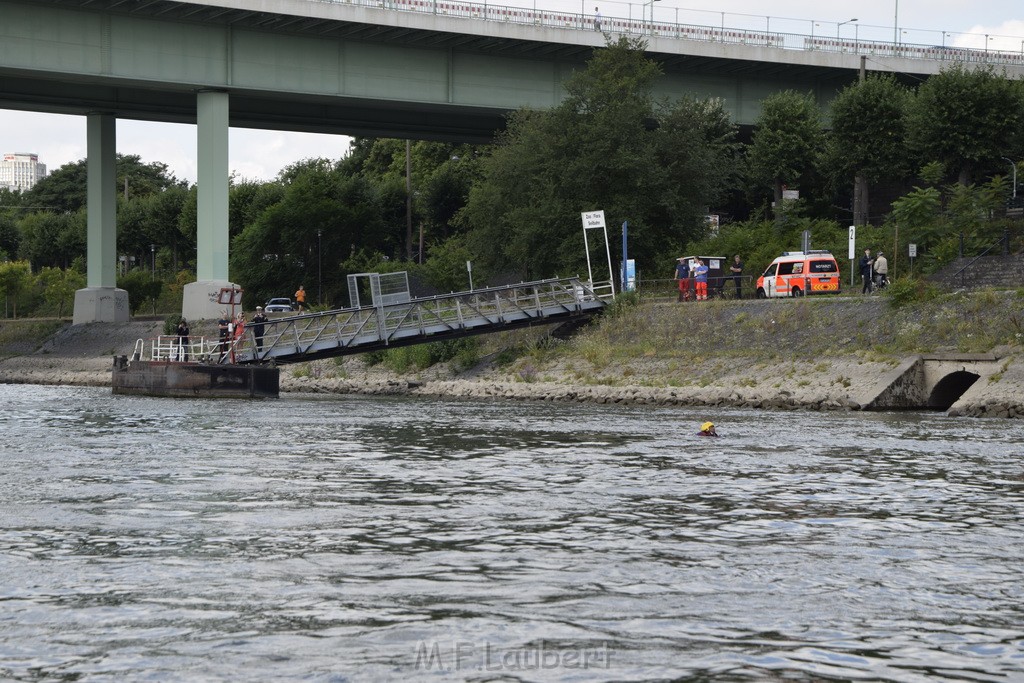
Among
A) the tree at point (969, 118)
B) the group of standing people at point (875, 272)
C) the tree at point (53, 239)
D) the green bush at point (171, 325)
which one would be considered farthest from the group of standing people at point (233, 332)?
the tree at point (53, 239)

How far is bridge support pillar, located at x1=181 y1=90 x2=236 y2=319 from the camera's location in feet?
187

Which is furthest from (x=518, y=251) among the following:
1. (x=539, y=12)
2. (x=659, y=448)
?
(x=659, y=448)

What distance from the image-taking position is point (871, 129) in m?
62.4

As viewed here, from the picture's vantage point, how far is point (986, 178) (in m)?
61.8

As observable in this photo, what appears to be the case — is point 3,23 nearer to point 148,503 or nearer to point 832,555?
point 148,503

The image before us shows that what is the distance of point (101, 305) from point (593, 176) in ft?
87.7

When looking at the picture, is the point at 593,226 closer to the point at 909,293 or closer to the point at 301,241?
the point at 909,293

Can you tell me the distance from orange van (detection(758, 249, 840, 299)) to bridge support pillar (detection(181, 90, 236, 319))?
22.0 meters

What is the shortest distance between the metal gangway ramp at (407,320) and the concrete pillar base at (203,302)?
18.0 ft

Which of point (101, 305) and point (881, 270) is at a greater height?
point (881, 270)

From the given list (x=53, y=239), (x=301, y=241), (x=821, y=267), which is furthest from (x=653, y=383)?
(x=53, y=239)

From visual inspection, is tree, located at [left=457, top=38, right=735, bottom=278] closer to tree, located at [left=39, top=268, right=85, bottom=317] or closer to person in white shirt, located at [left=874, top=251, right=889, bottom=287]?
person in white shirt, located at [left=874, top=251, right=889, bottom=287]

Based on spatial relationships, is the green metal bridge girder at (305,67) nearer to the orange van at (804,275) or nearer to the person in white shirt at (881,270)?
the orange van at (804,275)

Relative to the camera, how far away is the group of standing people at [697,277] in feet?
162
